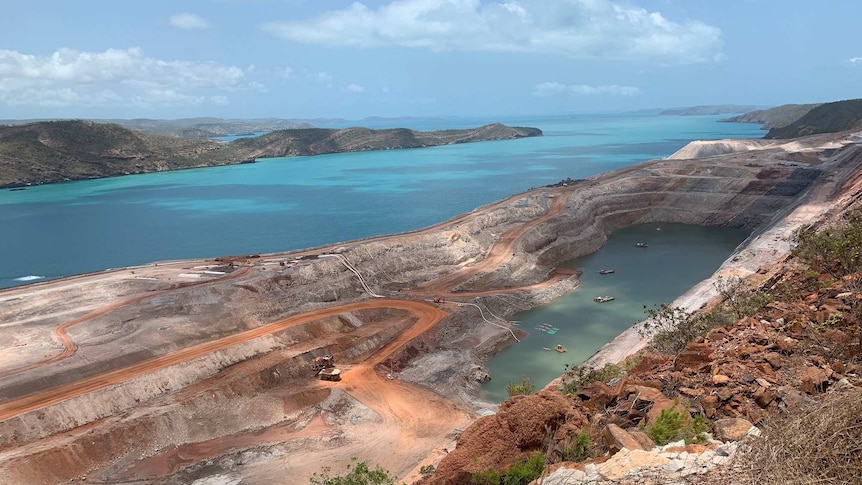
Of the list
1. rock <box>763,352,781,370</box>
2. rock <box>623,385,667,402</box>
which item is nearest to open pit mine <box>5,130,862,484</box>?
rock <box>623,385,667,402</box>

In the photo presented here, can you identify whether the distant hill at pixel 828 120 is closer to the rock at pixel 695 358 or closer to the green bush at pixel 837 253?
the green bush at pixel 837 253

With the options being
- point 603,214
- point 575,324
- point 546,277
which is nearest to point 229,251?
point 546,277

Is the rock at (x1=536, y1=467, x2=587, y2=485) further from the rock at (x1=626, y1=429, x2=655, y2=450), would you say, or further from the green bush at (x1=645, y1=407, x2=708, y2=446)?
the green bush at (x1=645, y1=407, x2=708, y2=446)

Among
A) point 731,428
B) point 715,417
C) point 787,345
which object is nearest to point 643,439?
point 731,428

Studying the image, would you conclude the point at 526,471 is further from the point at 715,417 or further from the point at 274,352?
the point at 274,352

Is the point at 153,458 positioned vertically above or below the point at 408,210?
below

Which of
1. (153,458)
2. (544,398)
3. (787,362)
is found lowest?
(153,458)

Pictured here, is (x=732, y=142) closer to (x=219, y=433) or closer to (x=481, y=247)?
(x=481, y=247)

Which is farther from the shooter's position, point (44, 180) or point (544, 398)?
point (44, 180)
